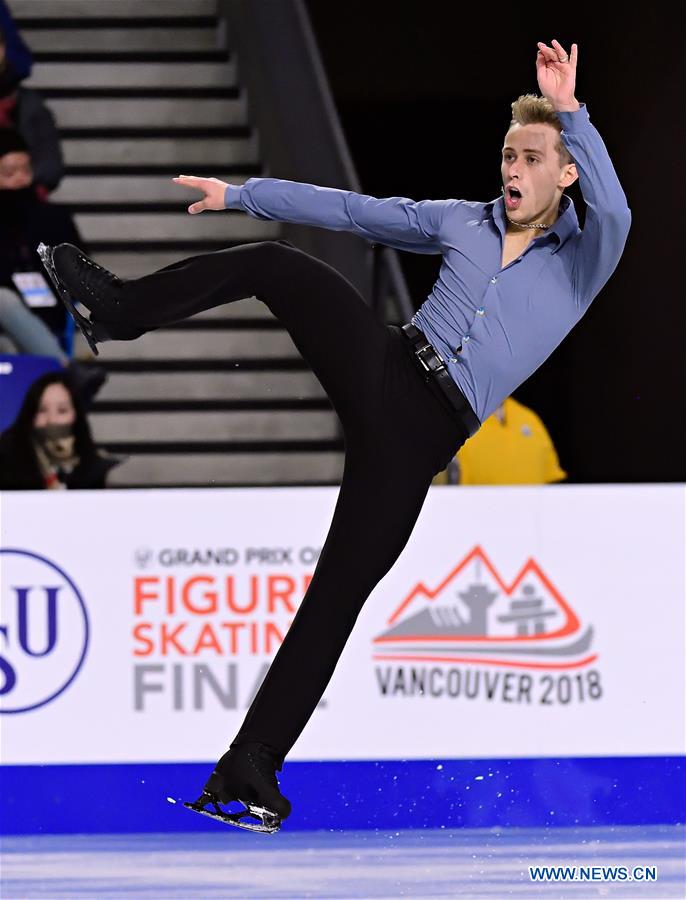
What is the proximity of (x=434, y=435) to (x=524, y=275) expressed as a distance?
0.45 m

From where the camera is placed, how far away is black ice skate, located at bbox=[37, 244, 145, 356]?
3453 millimetres

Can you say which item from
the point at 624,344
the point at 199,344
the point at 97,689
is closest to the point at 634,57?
the point at 624,344

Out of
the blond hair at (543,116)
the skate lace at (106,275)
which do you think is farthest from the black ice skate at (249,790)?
the blond hair at (543,116)

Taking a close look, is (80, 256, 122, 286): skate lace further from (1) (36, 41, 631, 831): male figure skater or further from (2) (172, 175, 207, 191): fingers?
(2) (172, 175, 207, 191): fingers

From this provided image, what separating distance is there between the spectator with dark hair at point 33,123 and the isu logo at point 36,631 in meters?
1.86

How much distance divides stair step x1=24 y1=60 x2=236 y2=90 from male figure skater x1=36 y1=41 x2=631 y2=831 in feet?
14.0

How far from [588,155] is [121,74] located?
479cm

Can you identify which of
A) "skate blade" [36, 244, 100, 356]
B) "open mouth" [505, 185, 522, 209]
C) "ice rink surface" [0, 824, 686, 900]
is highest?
"open mouth" [505, 185, 522, 209]

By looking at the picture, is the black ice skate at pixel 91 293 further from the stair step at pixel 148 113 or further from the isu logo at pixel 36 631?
the stair step at pixel 148 113

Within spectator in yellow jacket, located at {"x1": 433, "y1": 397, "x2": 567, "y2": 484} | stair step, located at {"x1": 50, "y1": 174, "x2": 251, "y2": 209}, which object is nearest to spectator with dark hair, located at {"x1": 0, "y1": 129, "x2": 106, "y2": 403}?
stair step, located at {"x1": 50, "y1": 174, "x2": 251, "y2": 209}

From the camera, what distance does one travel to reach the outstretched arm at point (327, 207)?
352 centimetres

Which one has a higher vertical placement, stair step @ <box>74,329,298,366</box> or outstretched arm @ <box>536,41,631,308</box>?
outstretched arm @ <box>536,41,631,308</box>

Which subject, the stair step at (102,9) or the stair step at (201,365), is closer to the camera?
the stair step at (201,365)

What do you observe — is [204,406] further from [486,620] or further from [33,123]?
[486,620]
